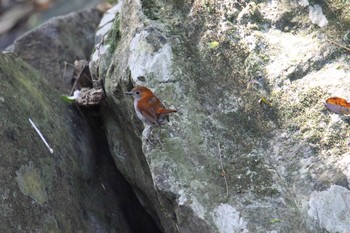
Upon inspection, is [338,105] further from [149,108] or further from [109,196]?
[109,196]

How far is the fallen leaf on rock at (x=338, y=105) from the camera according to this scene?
11.3 feet

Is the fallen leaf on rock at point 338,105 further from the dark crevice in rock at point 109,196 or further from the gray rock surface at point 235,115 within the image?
the dark crevice in rock at point 109,196

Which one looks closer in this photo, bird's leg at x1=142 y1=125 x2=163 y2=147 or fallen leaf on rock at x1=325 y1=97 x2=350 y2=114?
fallen leaf on rock at x1=325 y1=97 x2=350 y2=114

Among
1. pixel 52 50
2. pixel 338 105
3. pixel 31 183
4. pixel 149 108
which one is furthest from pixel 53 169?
pixel 52 50

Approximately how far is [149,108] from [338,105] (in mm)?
1181

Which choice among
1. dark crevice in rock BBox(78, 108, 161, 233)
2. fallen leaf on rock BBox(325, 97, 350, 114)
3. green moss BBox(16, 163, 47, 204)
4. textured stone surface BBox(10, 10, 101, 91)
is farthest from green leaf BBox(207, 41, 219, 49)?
textured stone surface BBox(10, 10, 101, 91)

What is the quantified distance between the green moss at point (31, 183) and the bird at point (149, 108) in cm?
84

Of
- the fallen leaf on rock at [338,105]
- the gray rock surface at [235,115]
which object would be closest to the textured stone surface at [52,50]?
the gray rock surface at [235,115]

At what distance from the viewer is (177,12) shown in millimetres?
4258

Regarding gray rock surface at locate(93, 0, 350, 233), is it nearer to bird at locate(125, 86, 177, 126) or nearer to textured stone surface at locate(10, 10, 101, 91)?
bird at locate(125, 86, 177, 126)

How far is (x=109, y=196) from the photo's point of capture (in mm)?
4566

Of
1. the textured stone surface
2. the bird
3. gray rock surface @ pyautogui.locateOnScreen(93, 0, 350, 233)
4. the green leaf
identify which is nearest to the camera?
gray rock surface @ pyautogui.locateOnScreen(93, 0, 350, 233)

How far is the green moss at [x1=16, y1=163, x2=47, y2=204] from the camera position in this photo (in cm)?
375

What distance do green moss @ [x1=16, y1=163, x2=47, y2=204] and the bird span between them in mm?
844
